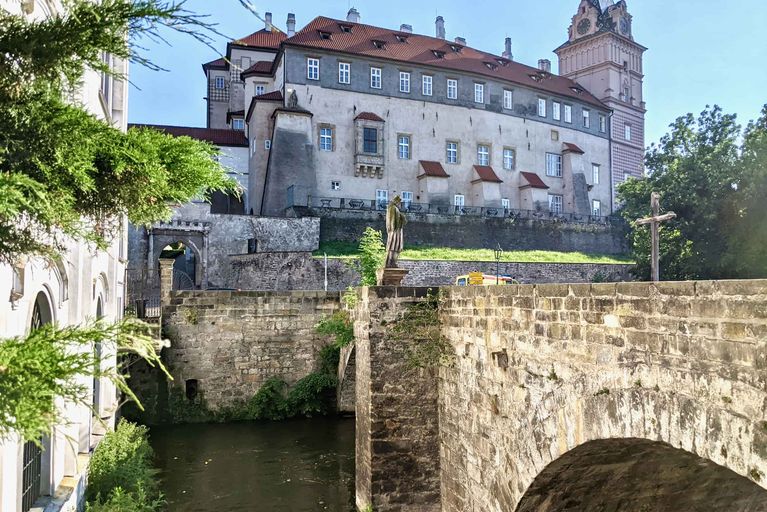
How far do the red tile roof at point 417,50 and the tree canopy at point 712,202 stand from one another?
17.9 meters

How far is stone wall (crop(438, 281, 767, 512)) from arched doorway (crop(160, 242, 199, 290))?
26.8m

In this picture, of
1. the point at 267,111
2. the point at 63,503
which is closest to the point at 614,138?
the point at 267,111

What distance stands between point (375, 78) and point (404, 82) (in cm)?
214

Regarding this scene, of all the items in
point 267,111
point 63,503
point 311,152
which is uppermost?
point 267,111

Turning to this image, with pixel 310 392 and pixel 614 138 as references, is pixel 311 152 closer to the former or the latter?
pixel 310 392

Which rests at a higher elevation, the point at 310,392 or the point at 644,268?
the point at 644,268

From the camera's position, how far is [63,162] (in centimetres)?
265

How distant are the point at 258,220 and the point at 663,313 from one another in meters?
29.6

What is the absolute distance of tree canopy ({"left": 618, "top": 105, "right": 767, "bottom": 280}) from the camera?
25.1 metres

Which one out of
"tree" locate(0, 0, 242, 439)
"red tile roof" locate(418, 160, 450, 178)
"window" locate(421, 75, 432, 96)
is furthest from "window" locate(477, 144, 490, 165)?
"tree" locate(0, 0, 242, 439)

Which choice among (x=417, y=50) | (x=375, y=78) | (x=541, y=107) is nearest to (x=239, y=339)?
(x=375, y=78)

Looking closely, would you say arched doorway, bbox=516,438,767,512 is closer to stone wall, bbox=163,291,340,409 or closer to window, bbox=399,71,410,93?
stone wall, bbox=163,291,340,409

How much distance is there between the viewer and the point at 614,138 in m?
52.7

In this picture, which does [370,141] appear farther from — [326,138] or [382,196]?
[382,196]
